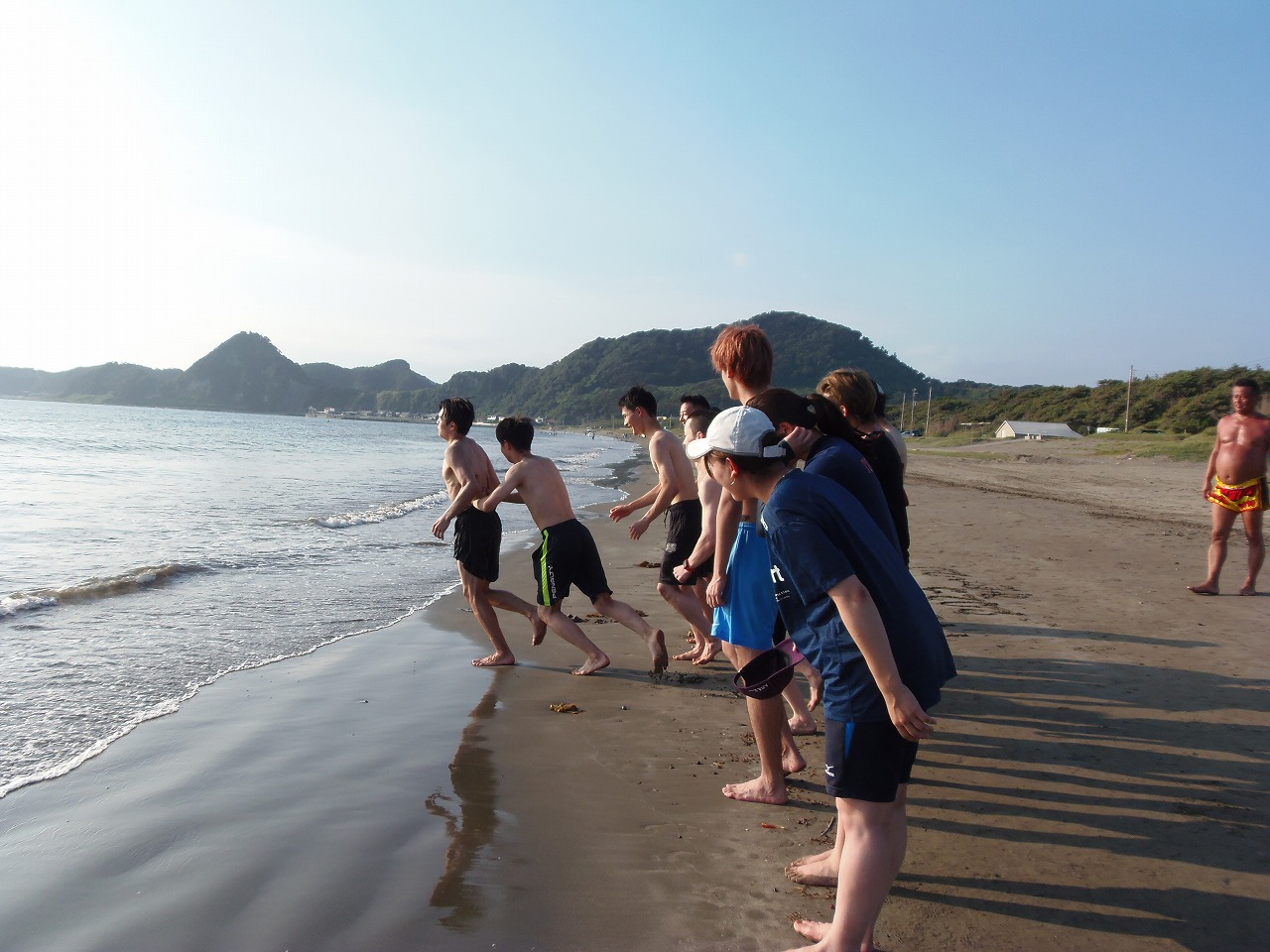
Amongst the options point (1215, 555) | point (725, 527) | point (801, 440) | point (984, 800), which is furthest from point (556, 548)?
point (1215, 555)

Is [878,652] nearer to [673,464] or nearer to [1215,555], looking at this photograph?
[673,464]

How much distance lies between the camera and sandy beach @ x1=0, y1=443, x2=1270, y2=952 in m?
2.64

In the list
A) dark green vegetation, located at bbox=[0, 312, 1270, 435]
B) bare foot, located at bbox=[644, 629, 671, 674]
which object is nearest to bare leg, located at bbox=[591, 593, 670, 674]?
bare foot, located at bbox=[644, 629, 671, 674]

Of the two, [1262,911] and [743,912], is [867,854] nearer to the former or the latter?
[743,912]

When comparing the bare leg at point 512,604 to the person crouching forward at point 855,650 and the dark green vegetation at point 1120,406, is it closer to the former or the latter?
the person crouching forward at point 855,650

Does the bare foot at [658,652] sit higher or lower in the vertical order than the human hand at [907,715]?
lower

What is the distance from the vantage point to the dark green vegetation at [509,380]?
117 metres

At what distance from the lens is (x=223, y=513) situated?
47.2 feet

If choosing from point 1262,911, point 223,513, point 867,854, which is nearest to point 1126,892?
point 1262,911

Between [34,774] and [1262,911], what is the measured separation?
191 inches

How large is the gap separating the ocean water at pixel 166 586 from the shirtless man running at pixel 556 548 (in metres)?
2.00

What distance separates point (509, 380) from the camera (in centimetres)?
14125

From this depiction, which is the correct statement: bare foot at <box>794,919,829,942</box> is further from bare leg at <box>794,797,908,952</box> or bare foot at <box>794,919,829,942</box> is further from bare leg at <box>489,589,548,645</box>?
bare leg at <box>489,589,548,645</box>

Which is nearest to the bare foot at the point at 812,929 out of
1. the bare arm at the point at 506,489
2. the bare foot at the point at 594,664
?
the bare foot at the point at 594,664
